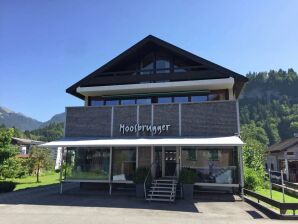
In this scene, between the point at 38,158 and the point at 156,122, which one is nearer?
the point at 156,122

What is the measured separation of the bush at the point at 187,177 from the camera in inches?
696

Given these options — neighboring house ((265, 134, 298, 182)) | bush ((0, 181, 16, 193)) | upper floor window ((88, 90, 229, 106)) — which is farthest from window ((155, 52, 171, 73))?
neighboring house ((265, 134, 298, 182))

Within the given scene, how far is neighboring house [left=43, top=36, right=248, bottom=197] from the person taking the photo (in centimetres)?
1877

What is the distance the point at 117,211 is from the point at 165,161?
7.27m

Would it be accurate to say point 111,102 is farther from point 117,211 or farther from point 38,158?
point 38,158

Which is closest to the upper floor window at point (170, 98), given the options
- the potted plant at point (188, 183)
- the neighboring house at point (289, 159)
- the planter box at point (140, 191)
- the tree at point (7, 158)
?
the potted plant at point (188, 183)

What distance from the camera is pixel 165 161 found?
20719mm

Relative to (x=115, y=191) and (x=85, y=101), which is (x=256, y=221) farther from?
(x=85, y=101)

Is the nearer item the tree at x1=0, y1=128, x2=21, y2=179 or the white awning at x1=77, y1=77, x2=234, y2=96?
the white awning at x1=77, y1=77, x2=234, y2=96

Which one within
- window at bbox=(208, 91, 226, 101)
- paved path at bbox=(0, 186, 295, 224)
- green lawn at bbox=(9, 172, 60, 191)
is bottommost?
paved path at bbox=(0, 186, 295, 224)

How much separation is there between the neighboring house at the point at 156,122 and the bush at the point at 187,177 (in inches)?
33.9

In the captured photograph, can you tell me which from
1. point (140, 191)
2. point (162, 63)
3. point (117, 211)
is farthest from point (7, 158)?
point (117, 211)

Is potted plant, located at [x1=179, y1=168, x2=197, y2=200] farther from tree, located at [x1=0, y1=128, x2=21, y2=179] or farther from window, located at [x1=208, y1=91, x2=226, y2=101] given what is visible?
tree, located at [x1=0, y1=128, x2=21, y2=179]

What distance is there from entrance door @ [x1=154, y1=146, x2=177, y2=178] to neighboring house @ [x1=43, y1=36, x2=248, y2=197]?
0.22 feet
